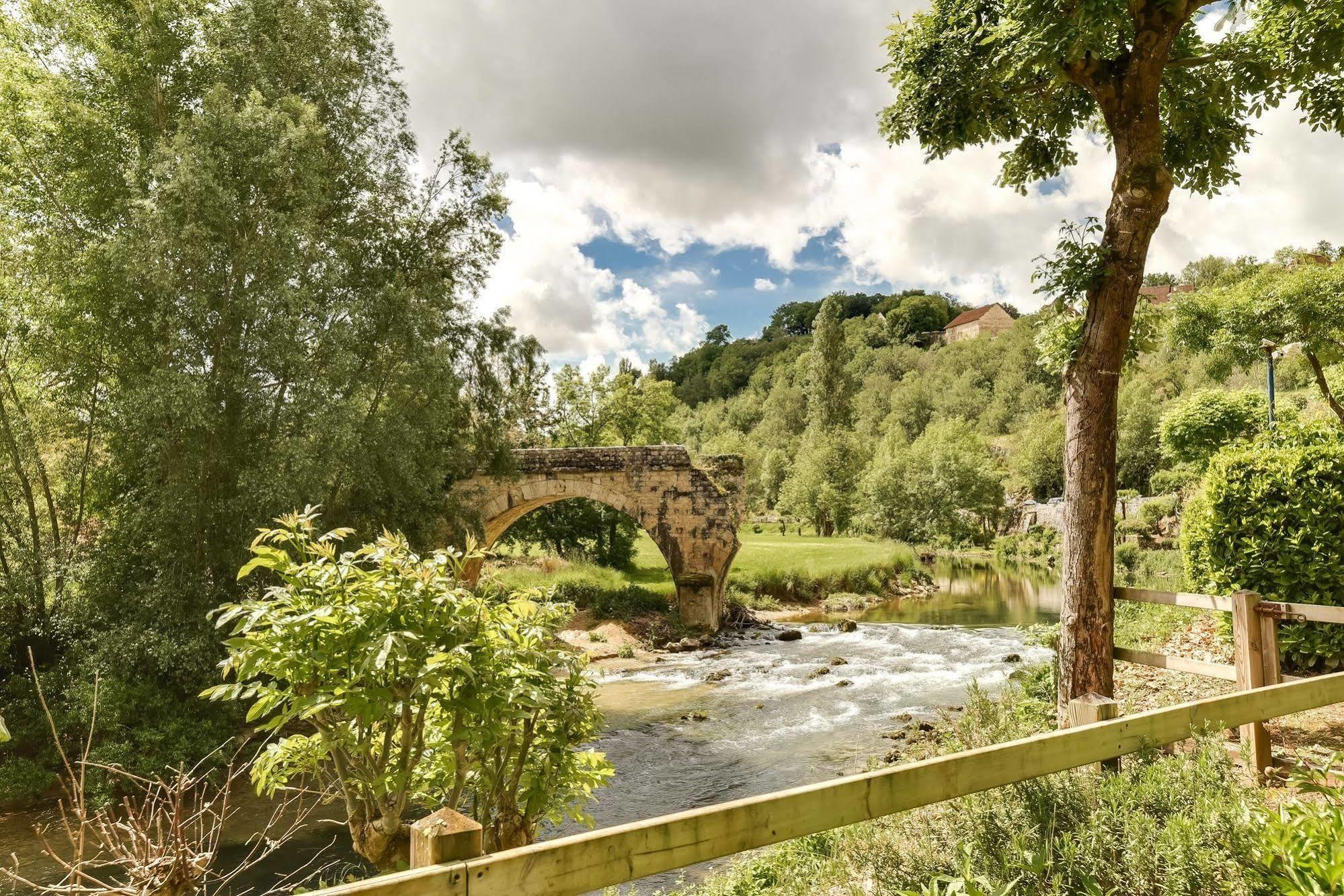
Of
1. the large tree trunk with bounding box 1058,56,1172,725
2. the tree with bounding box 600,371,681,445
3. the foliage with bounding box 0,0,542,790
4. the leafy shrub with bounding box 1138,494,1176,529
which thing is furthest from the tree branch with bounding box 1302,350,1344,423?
the tree with bounding box 600,371,681,445

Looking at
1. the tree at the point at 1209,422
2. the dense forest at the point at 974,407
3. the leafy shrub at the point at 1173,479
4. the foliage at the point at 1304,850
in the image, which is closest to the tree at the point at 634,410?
the dense forest at the point at 974,407

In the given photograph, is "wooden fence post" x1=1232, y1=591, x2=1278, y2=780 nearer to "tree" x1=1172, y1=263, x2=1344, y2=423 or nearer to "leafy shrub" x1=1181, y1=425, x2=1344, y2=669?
"leafy shrub" x1=1181, y1=425, x2=1344, y2=669

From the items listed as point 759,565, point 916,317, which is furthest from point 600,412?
point 916,317

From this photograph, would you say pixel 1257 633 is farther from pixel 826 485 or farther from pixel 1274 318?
pixel 826 485

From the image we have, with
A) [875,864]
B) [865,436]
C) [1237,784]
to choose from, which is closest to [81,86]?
[875,864]

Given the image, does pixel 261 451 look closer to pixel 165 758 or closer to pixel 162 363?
pixel 162 363

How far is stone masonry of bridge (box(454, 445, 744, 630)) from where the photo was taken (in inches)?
717

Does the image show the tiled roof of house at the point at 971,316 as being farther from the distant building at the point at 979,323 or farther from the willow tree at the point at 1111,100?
the willow tree at the point at 1111,100

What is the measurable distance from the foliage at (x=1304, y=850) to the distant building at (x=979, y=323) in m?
98.4

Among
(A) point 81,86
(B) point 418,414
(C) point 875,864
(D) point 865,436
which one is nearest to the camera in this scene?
(C) point 875,864

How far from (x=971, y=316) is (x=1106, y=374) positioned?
10389 centimetres

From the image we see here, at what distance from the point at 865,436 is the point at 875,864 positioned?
198 feet

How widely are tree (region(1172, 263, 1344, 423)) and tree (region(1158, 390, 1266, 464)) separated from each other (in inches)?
37.8

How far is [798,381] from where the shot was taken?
248ft
